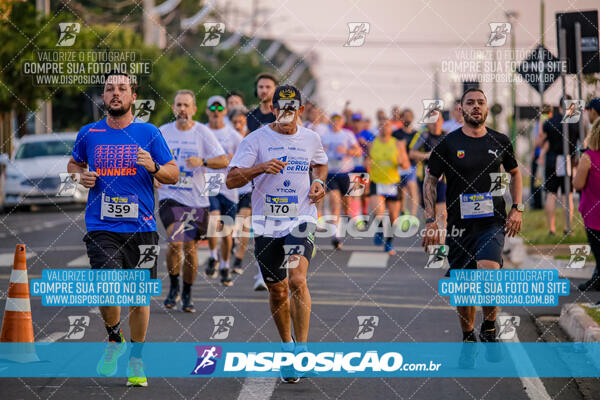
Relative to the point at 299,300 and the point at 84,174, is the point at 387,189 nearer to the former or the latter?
the point at 299,300

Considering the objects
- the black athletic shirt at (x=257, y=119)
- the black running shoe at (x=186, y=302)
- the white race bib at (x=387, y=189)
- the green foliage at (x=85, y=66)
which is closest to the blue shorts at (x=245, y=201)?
the black athletic shirt at (x=257, y=119)

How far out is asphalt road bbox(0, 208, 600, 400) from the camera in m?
7.91

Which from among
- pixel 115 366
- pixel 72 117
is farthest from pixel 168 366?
pixel 72 117

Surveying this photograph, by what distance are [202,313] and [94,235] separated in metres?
3.72

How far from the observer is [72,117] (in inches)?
2178

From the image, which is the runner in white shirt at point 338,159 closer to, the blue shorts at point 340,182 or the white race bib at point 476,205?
the blue shorts at point 340,182

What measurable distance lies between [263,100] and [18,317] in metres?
5.11

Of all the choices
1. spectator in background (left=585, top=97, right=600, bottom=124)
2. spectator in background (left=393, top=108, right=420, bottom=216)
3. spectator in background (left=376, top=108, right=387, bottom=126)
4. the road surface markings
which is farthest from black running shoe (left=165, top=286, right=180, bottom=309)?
spectator in background (left=376, top=108, right=387, bottom=126)

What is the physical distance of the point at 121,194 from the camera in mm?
8062

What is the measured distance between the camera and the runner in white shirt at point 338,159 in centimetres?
1899

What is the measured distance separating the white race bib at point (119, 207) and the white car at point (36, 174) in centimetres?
1971

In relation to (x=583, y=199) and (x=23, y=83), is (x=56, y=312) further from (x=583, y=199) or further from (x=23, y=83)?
(x=23, y=83)

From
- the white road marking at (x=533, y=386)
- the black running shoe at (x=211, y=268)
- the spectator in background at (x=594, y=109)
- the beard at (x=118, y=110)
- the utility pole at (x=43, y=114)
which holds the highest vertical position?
the utility pole at (x=43, y=114)

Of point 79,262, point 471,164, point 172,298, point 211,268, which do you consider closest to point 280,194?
point 471,164
